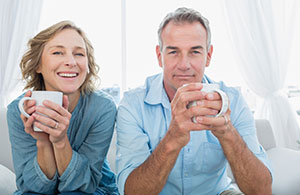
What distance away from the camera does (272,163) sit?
2010 millimetres

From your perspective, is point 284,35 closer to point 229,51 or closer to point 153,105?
point 229,51

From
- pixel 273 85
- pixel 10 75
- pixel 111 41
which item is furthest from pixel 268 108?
pixel 10 75

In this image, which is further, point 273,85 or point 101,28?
point 101,28

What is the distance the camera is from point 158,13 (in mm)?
3434

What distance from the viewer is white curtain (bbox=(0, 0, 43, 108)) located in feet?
9.84

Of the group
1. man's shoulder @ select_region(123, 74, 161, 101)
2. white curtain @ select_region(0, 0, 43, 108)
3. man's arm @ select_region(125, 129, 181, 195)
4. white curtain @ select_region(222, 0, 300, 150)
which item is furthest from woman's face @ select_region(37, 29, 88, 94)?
white curtain @ select_region(222, 0, 300, 150)

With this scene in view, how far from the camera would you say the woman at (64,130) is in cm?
132

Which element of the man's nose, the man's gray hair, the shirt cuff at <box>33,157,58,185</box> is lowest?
the shirt cuff at <box>33,157,58,185</box>

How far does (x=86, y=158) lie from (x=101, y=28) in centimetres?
232

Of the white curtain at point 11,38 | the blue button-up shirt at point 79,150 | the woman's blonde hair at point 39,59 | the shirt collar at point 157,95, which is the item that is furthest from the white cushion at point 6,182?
the white curtain at point 11,38

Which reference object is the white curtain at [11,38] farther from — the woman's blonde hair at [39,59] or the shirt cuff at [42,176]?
the shirt cuff at [42,176]

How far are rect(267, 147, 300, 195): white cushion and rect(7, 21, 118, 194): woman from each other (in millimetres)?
988

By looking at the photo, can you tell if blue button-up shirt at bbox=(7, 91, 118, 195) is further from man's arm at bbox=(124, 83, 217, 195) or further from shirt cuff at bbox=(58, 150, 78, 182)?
man's arm at bbox=(124, 83, 217, 195)

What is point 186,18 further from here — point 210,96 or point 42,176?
point 42,176
